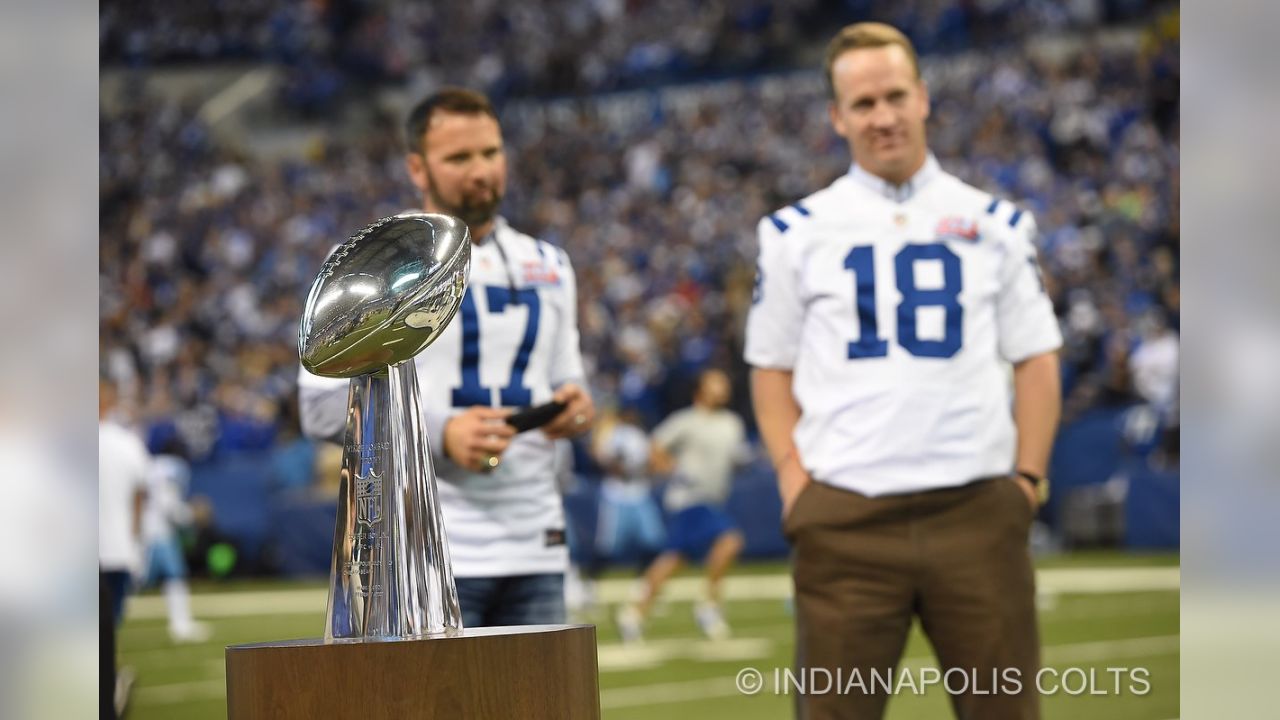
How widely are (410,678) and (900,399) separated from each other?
1785 millimetres

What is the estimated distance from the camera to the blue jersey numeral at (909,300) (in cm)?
323

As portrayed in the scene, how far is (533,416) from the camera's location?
304cm

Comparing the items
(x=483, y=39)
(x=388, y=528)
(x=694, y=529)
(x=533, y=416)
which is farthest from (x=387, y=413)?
(x=483, y=39)

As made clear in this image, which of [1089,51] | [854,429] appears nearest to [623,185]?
[1089,51]

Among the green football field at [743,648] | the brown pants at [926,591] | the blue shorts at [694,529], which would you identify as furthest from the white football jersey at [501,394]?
the blue shorts at [694,529]

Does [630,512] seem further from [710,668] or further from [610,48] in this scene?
[610,48]

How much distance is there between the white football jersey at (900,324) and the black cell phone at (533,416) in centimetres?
54

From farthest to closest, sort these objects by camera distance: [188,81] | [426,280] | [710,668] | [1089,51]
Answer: [188,81], [1089,51], [710,668], [426,280]

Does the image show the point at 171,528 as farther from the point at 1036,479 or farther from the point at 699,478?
the point at 1036,479

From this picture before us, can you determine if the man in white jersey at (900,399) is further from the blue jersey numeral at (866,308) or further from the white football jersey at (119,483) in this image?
the white football jersey at (119,483)
